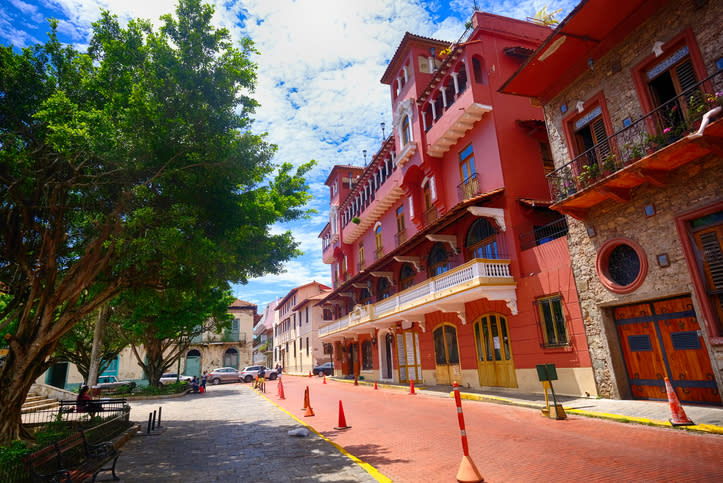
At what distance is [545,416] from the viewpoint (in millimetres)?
10977

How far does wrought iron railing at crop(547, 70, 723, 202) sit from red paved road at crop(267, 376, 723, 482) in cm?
685

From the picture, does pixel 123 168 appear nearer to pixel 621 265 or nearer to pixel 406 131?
pixel 621 265

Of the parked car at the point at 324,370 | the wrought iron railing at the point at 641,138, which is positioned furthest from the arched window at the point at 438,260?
the parked car at the point at 324,370

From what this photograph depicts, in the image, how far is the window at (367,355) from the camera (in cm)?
3216

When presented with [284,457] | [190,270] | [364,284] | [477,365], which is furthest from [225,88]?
[364,284]

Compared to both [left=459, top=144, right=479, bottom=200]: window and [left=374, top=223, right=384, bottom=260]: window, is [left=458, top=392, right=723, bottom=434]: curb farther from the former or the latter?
[left=374, top=223, right=384, bottom=260]: window

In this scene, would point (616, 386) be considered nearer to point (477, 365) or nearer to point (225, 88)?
point (477, 365)

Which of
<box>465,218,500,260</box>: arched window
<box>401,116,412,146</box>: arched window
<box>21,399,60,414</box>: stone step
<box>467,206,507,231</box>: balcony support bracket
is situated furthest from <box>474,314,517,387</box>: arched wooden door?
<box>21,399,60,414</box>: stone step

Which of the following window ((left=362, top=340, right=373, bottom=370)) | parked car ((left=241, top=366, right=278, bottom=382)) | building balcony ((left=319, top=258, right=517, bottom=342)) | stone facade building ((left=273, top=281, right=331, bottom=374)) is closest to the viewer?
building balcony ((left=319, top=258, right=517, bottom=342))

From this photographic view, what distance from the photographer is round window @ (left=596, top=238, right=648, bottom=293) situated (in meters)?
11.5

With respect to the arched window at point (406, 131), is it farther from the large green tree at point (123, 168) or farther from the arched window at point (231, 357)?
the arched window at point (231, 357)

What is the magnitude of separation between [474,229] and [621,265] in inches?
297

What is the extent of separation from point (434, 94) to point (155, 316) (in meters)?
21.3

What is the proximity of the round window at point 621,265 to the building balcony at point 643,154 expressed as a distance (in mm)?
1375
